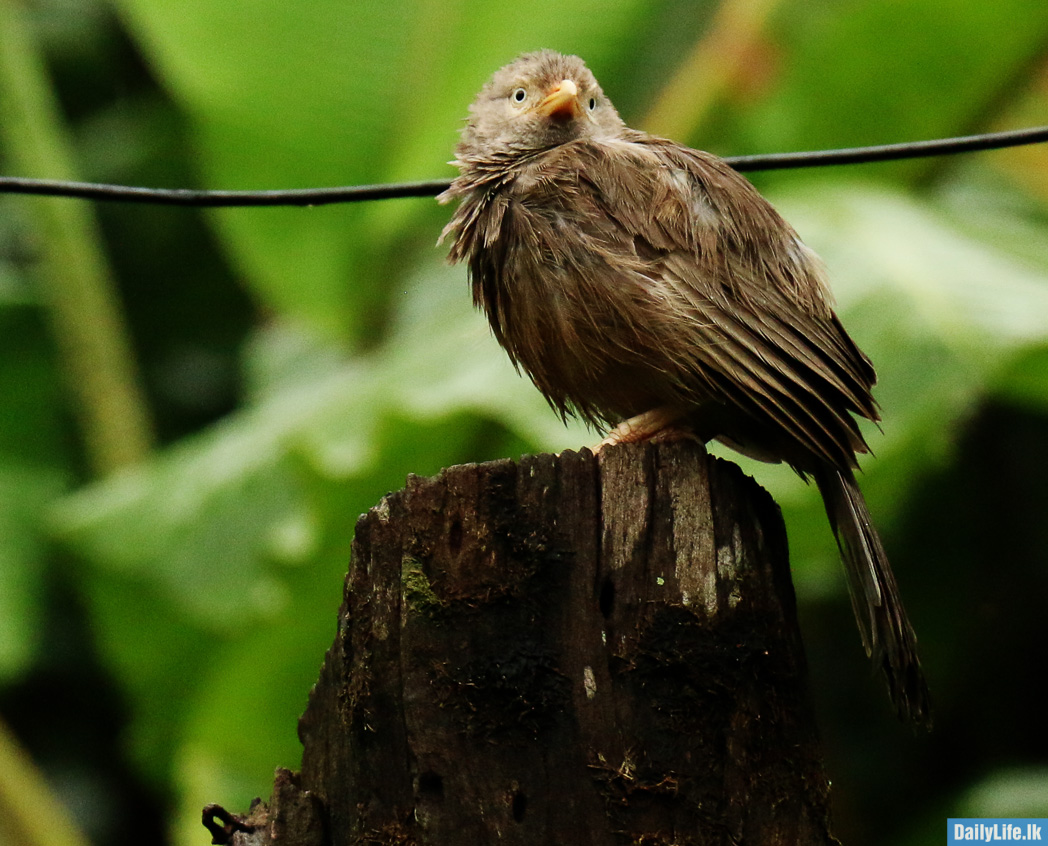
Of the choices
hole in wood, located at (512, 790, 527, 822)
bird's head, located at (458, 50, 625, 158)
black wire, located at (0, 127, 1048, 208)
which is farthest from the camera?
bird's head, located at (458, 50, 625, 158)

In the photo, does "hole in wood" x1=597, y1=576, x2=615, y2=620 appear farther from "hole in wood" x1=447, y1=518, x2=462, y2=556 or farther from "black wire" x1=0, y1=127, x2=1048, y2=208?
"black wire" x1=0, y1=127, x2=1048, y2=208

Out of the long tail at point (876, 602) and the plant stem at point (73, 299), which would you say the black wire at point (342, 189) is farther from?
the plant stem at point (73, 299)

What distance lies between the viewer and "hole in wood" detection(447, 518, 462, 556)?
284 centimetres

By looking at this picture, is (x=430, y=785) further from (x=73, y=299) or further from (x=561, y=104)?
(x=73, y=299)

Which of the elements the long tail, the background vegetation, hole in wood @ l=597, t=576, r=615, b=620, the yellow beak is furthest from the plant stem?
hole in wood @ l=597, t=576, r=615, b=620

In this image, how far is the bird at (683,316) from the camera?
3338 millimetres

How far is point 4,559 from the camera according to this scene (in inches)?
268

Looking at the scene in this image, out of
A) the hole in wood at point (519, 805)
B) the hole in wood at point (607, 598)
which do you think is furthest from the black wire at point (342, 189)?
the hole in wood at point (519, 805)

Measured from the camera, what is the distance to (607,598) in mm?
2785

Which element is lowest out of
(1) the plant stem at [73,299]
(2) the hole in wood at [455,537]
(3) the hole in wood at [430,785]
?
(3) the hole in wood at [430,785]

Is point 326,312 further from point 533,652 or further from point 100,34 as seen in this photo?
point 533,652

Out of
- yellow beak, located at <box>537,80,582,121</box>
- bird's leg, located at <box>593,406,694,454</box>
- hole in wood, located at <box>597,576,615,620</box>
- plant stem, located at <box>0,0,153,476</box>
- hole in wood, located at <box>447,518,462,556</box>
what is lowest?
hole in wood, located at <box>597,576,615,620</box>

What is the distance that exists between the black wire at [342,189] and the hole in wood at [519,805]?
2.03 metres

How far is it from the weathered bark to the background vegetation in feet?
6.14
